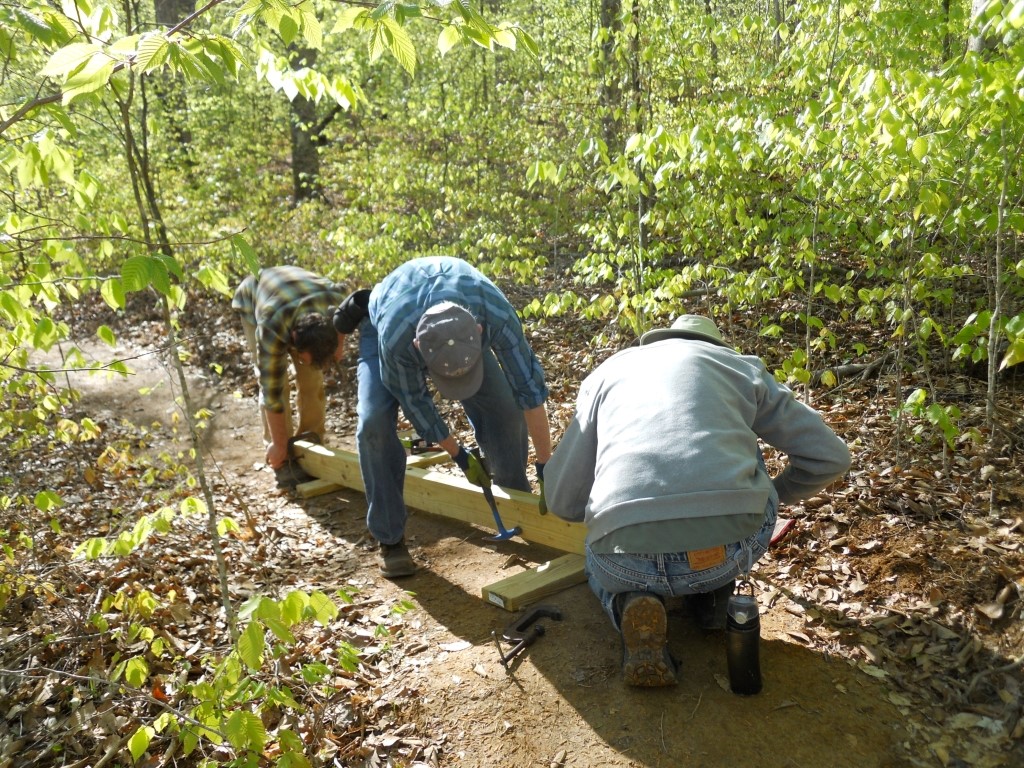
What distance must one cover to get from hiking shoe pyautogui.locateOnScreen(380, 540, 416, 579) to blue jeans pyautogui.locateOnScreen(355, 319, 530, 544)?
49 millimetres

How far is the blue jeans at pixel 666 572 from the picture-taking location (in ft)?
8.36

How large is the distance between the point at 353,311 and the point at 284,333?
0.86 metres

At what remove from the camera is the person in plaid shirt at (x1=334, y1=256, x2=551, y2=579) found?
339 cm

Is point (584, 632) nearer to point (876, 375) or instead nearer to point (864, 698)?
point (864, 698)

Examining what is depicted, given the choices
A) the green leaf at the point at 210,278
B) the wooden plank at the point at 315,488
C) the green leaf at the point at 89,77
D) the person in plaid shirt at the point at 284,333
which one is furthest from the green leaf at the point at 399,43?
the wooden plank at the point at 315,488

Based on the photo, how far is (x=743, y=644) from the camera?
8.43ft

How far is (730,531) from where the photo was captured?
97.2 inches

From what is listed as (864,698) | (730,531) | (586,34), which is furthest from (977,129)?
(586,34)

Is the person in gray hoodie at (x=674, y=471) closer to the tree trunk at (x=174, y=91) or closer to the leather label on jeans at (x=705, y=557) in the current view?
the leather label on jeans at (x=705, y=557)

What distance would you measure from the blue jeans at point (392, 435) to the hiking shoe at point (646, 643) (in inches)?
71.6

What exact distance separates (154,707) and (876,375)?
202 inches

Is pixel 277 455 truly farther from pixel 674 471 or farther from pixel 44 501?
pixel 674 471

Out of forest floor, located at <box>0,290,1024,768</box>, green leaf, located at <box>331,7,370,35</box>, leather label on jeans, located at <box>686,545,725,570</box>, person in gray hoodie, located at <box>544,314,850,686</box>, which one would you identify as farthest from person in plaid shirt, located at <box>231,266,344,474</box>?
leather label on jeans, located at <box>686,545,725,570</box>

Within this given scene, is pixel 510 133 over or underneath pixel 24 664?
over
